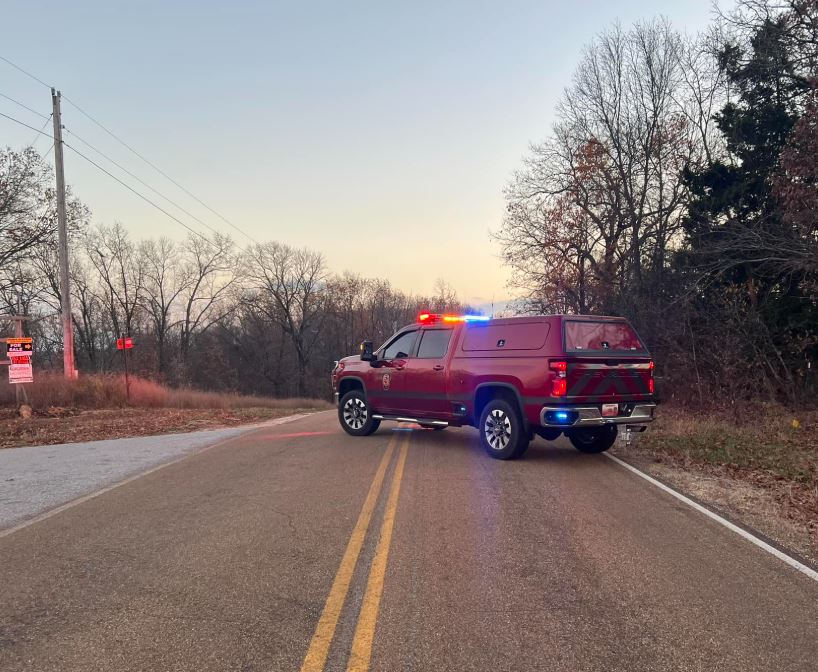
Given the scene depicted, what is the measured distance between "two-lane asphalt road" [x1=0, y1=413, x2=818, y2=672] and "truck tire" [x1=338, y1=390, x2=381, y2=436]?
14.1 feet

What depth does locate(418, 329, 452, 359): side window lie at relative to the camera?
10.7 meters

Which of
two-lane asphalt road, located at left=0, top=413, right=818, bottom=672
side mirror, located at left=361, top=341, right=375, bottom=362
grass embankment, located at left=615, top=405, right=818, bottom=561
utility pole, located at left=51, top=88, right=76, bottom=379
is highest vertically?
utility pole, located at left=51, top=88, right=76, bottom=379

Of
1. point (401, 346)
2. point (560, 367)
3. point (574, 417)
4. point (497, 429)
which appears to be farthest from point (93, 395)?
point (574, 417)

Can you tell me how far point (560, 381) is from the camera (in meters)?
8.59

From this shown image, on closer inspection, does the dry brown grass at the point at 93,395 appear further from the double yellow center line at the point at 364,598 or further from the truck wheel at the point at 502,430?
the double yellow center line at the point at 364,598

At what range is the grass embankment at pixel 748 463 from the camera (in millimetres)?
6336

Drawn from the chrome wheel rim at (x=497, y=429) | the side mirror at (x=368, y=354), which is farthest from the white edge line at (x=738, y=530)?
the side mirror at (x=368, y=354)

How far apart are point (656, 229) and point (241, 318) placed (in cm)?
5276

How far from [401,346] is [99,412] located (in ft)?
44.4

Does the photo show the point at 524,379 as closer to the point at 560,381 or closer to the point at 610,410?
the point at 560,381

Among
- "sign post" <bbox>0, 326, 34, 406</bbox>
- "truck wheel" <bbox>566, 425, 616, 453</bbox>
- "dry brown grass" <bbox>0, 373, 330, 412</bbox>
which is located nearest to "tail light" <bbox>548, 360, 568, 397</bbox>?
"truck wheel" <bbox>566, 425, 616, 453</bbox>

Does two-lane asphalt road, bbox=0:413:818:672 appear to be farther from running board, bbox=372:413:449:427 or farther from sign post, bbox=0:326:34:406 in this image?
sign post, bbox=0:326:34:406

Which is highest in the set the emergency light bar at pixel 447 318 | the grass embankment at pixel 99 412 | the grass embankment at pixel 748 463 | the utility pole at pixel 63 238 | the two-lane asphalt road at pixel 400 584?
the utility pole at pixel 63 238

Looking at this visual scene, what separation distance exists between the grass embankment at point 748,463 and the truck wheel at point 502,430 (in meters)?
1.89
